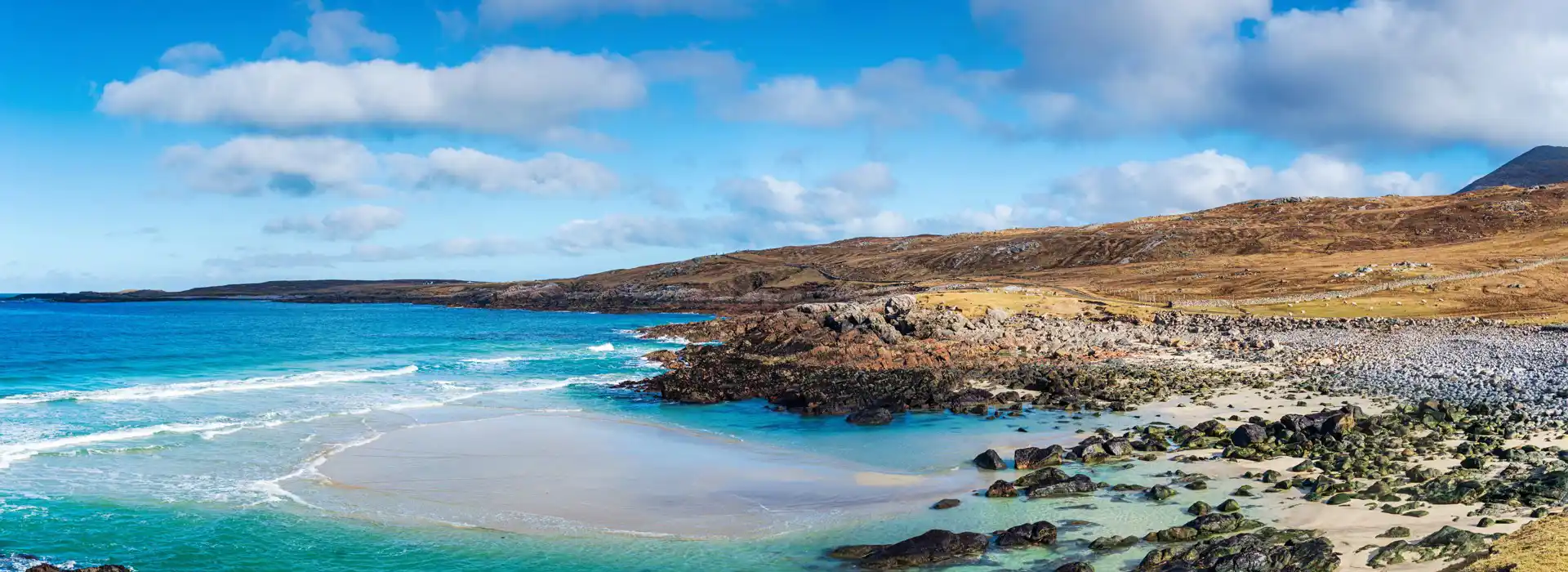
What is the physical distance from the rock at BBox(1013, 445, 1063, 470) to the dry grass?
8.62m

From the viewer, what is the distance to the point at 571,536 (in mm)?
15984

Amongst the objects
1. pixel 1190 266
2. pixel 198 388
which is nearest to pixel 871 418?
pixel 198 388

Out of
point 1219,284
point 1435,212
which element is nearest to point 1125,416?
point 1219,284

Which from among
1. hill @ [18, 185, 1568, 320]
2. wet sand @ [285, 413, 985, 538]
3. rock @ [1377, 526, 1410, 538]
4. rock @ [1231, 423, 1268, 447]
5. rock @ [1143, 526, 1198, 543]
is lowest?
wet sand @ [285, 413, 985, 538]

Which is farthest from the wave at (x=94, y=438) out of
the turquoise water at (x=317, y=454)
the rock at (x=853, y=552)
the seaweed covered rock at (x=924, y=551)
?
the seaweed covered rock at (x=924, y=551)

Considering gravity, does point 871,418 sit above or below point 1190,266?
below

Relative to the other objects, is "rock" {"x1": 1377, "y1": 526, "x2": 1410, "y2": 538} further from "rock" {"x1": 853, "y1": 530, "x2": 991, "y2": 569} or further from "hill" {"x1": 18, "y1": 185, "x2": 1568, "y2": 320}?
"hill" {"x1": 18, "y1": 185, "x2": 1568, "y2": 320}

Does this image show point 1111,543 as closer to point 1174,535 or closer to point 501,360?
point 1174,535

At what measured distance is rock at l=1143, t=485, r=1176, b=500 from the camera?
52.5 ft

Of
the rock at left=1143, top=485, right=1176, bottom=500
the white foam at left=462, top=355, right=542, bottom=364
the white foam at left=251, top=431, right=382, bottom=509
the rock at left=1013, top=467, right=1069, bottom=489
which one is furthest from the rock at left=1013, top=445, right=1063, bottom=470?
the white foam at left=462, top=355, right=542, bottom=364

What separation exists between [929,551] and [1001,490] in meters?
4.06

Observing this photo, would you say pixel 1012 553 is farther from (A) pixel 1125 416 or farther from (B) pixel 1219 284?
(B) pixel 1219 284

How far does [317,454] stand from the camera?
2372 cm

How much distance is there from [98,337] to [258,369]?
122ft
